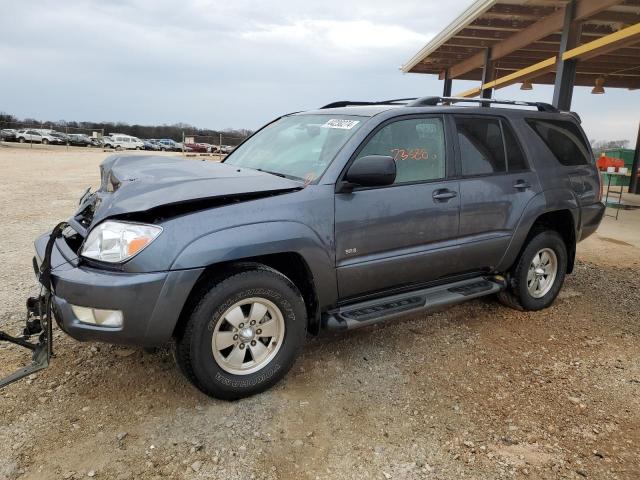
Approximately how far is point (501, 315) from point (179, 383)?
2910mm

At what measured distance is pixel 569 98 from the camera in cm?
974

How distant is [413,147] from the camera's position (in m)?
3.62

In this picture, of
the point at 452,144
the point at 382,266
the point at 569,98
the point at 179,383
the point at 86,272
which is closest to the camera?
the point at 86,272

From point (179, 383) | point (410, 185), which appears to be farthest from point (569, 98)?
point (179, 383)

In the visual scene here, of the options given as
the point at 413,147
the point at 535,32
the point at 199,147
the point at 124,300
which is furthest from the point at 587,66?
the point at 199,147

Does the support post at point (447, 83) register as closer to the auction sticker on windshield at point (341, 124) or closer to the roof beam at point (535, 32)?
the roof beam at point (535, 32)

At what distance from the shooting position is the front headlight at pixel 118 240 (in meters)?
2.56

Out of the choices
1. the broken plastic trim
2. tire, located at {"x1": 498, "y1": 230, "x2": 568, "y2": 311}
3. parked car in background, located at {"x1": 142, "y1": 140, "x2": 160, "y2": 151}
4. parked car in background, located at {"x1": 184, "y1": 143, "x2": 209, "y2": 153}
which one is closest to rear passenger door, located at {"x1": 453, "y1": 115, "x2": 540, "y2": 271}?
tire, located at {"x1": 498, "y1": 230, "x2": 568, "y2": 311}

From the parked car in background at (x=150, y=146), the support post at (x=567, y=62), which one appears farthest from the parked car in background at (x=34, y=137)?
the support post at (x=567, y=62)

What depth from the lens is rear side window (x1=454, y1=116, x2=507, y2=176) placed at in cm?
385

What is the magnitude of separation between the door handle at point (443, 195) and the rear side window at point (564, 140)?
1306 mm

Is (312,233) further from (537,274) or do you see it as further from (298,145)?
(537,274)

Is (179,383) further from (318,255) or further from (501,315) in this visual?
(501,315)

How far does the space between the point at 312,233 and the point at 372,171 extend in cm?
53
